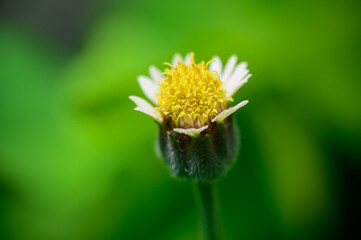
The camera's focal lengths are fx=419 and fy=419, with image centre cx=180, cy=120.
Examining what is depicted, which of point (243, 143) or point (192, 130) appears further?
point (243, 143)

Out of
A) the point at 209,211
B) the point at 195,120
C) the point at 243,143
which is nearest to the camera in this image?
the point at 195,120

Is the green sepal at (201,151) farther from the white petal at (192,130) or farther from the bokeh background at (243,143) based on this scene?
the bokeh background at (243,143)

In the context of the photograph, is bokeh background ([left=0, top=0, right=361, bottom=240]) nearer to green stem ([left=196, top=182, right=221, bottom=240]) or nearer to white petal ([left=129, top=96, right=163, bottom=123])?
green stem ([left=196, top=182, right=221, bottom=240])

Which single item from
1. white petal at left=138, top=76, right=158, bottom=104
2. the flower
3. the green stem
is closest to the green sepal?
the flower

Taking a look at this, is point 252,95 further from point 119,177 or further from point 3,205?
point 3,205

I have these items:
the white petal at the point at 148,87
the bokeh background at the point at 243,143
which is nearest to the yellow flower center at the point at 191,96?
the white petal at the point at 148,87

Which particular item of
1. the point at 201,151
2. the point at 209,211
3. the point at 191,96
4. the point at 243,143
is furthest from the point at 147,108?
the point at 243,143

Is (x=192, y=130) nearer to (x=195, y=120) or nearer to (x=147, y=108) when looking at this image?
(x=195, y=120)
